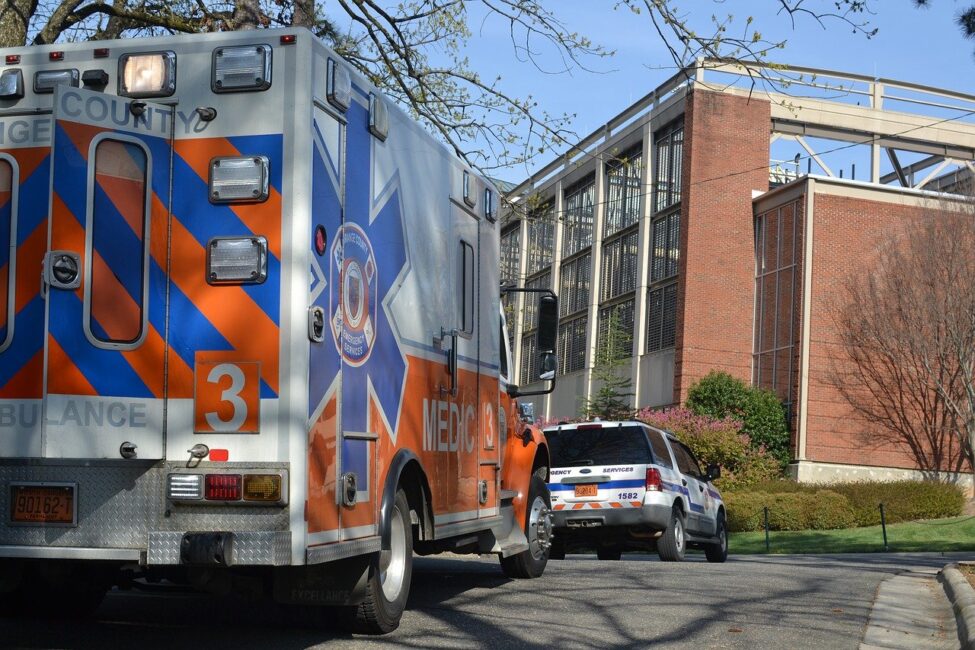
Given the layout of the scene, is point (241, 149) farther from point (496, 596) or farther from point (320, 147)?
point (496, 596)

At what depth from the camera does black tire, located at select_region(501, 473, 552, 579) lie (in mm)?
11281

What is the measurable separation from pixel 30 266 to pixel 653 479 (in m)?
10.2

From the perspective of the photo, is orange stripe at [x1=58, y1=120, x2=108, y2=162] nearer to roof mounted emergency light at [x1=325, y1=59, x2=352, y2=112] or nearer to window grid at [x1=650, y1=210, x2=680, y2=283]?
roof mounted emergency light at [x1=325, y1=59, x2=352, y2=112]

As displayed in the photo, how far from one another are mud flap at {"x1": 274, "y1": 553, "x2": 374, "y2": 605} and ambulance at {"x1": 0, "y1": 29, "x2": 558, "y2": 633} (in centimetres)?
1

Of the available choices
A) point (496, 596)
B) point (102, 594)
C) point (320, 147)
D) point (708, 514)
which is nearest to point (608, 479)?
point (708, 514)

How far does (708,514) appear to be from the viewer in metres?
17.9

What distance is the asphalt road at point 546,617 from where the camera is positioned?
25.5ft

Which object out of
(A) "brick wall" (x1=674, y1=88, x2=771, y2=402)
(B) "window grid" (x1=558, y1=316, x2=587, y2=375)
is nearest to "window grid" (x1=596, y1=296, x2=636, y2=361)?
(B) "window grid" (x1=558, y1=316, x2=587, y2=375)

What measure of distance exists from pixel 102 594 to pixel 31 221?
2.97 m

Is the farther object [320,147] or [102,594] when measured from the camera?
[102,594]

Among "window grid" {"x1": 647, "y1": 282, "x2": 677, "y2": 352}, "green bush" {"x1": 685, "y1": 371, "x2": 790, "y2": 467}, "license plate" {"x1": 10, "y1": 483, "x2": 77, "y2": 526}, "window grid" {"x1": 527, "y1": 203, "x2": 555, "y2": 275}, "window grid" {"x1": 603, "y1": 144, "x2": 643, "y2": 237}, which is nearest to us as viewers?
"license plate" {"x1": 10, "y1": 483, "x2": 77, "y2": 526}

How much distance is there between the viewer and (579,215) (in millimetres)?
50562

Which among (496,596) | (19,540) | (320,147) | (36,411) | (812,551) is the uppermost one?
(320,147)

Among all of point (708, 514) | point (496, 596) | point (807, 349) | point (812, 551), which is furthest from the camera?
point (807, 349)
